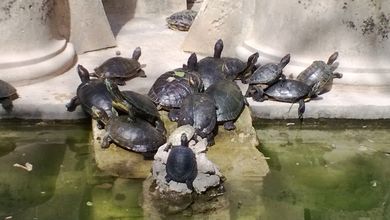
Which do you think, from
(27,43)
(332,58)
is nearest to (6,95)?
(27,43)

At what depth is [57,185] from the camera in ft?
13.3

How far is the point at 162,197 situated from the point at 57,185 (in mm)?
795

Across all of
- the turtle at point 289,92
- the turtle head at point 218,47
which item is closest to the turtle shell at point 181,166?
the turtle at point 289,92

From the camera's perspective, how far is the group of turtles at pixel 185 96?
4.29 metres

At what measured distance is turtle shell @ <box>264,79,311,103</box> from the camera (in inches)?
203

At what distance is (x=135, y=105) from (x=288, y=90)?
1.56 m

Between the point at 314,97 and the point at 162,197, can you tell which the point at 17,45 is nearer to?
the point at 162,197

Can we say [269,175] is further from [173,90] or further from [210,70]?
[210,70]

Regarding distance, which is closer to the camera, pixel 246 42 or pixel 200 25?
pixel 246 42

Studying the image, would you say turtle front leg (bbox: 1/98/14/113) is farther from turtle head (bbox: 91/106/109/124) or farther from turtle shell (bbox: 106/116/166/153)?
turtle shell (bbox: 106/116/166/153)

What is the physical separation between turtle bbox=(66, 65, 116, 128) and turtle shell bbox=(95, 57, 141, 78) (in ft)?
1.21

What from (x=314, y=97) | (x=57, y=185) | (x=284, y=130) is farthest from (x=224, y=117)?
(x=57, y=185)

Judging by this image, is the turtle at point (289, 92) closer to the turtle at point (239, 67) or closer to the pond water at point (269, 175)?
the pond water at point (269, 175)

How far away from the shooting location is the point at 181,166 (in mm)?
3812
